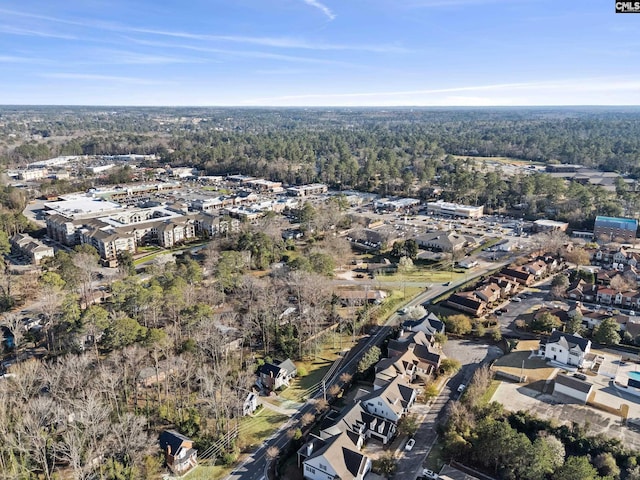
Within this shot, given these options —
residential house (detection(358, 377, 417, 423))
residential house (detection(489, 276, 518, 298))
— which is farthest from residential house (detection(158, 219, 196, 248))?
residential house (detection(358, 377, 417, 423))

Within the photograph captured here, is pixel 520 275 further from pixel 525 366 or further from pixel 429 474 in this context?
pixel 429 474

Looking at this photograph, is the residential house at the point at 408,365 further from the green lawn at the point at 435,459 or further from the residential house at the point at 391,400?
the green lawn at the point at 435,459

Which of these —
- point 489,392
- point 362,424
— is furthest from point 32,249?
point 489,392

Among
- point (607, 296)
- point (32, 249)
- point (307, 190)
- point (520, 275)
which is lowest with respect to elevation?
point (607, 296)

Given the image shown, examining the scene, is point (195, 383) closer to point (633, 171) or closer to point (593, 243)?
point (593, 243)

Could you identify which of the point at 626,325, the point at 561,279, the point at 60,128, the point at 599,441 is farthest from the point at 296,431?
the point at 60,128

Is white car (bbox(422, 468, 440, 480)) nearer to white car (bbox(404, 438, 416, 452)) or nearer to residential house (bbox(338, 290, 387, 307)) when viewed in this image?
white car (bbox(404, 438, 416, 452))

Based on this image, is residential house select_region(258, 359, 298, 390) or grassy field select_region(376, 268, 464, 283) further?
grassy field select_region(376, 268, 464, 283)
